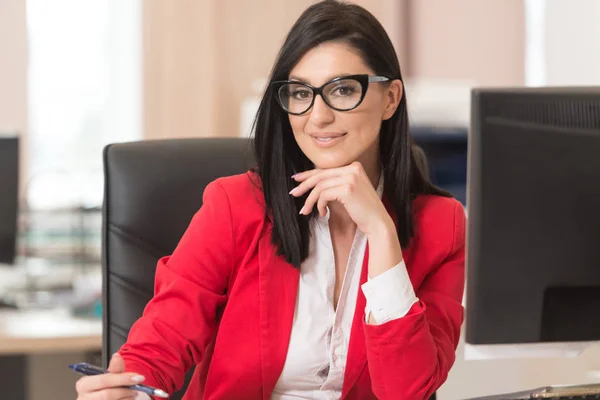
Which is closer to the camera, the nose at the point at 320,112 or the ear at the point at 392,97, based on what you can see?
the nose at the point at 320,112

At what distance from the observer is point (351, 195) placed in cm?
126

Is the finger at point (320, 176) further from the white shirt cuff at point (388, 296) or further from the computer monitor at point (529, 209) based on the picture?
the computer monitor at point (529, 209)

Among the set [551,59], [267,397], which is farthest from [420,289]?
[551,59]

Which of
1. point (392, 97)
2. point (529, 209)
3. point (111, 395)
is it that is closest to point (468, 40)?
point (392, 97)

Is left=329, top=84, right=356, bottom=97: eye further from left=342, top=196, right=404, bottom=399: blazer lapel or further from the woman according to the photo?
left=342, top=196, right=404, bottom=399: blazer lapel

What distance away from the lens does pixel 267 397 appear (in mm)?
1342

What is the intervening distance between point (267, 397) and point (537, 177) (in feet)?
1.91

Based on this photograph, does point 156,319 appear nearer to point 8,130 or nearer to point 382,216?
point 382,216

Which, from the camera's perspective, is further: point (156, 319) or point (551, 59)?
point (551, 59)

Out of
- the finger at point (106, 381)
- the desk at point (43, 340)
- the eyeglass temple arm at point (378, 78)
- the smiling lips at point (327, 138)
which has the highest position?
the eyeglass temple arm at point (378, 78)

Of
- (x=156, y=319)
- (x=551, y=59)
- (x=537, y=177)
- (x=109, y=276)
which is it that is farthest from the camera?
(x=551, y=59)

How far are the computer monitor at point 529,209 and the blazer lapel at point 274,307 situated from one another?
1.29 feet

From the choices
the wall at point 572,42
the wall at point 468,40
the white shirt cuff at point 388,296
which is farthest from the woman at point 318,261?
the wall at point 468,40

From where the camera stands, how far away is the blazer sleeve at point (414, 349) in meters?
1.22
